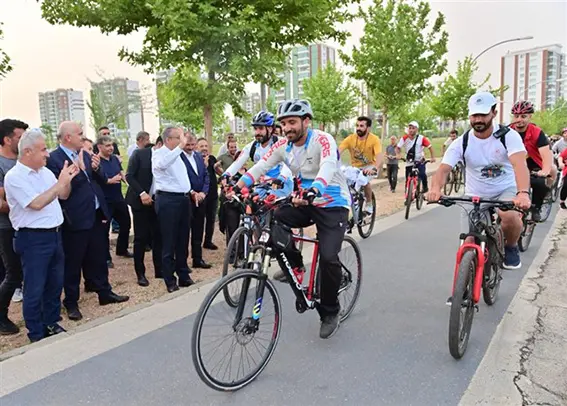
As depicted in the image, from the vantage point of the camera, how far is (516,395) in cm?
308

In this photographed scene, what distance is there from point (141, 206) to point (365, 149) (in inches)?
163

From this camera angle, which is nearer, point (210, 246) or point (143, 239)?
point (143, 239)

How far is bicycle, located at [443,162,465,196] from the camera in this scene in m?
13.9

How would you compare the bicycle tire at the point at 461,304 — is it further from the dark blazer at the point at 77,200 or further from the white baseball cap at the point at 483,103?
the dark blazer at the point at 77,200

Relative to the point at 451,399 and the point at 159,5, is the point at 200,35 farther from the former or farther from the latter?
the point at 451,399

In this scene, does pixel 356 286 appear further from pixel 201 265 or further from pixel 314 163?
pixel 201 265

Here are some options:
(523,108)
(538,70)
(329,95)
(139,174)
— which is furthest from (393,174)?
(538,70)

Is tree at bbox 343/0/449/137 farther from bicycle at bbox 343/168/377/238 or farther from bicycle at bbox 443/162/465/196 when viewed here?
bicycle at bbox 343/168/377/238

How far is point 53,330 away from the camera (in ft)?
14.2

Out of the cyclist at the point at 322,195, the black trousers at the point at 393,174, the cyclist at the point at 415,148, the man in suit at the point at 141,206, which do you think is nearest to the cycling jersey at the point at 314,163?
the cyclist at the point at 322,195

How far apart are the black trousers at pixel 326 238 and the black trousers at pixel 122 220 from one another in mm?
3678

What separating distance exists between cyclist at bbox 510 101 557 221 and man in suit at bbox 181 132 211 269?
4440 millimetres

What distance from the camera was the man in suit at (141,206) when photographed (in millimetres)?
6004

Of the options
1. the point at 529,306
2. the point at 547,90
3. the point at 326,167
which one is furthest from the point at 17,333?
the point at 547,90
